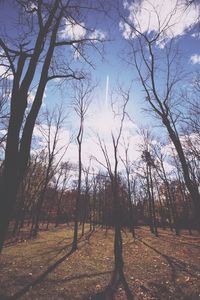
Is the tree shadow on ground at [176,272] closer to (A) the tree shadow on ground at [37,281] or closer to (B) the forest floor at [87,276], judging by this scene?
(B) the forest floor at [87,276]

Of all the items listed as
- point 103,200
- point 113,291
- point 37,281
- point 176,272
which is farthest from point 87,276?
point 103,200

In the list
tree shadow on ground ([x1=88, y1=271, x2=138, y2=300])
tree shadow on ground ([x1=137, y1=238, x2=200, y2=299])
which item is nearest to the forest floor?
tree shadow on ground ([x1=137, y1=238, x2=200, y2=299])

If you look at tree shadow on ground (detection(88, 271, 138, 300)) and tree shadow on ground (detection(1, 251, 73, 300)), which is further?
tree shadow on ground (detection(88, 271, 138, 300))

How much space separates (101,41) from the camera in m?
7.05

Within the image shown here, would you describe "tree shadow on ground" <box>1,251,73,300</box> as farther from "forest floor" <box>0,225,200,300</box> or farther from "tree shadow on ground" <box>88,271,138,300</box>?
"tree shadow on ground" <box>88,271,138,300</box>

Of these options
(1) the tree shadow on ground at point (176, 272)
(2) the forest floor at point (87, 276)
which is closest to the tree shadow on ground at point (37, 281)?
(2) the forest floor at point (87, 276)

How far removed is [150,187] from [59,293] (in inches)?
928

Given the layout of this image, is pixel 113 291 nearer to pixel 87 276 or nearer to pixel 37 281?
pixel 87 276

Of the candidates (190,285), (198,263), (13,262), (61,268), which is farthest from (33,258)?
(198,263)

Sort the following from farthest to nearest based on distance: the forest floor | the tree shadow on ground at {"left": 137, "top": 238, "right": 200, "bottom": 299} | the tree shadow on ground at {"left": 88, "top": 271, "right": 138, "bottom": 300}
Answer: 1. the tree shadow on ground at {"left": 137, "top": 238, "right": 200, "bottom": 299}
2. the forest floor
3. the tree shadow on ground at {"left": 88, "top": 271, "right": 138, "bottom": 300}

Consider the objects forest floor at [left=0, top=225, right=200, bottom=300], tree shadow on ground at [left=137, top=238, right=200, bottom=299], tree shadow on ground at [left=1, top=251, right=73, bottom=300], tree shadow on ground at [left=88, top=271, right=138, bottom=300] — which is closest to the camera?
tree shadow on ground at [left=1, top=251, right=73, bottom=300]

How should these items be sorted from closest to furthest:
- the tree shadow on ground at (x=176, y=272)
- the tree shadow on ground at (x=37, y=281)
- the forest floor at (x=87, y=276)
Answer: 1. the tree shadow on ground at (x=37, y=281)
2. the forest floor at (x=87, y=276)
3. the tree shadow on ground at (x=176, y=272)

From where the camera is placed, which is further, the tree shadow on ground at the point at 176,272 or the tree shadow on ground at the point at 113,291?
the tree shadow on ground at the point at 176,272

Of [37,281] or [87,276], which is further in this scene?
[87,276]
